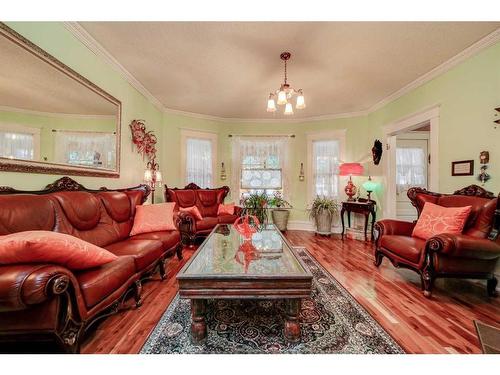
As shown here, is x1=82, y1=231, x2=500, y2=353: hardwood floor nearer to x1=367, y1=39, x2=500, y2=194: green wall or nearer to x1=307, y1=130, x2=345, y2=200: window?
x1=367, y1=39, x2=500, y2=194: green wall

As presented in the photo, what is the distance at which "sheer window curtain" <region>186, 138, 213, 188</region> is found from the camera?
16.6 ft

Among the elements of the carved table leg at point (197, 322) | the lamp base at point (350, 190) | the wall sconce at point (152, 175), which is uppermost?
the wall sconce at point (152, 175)

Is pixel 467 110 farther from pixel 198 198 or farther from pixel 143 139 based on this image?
pixel 143 139

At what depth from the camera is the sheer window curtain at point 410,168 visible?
5.96 m

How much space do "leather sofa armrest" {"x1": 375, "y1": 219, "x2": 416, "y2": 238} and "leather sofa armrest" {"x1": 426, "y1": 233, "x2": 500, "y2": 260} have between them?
74 centimetres

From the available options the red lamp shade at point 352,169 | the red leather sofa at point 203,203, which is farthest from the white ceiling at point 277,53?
the red leather sofa at point 203,203

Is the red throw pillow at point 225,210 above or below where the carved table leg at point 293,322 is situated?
above

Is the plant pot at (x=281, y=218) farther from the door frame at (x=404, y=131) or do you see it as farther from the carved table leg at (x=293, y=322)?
the carved table leg at (x=293, y=322)

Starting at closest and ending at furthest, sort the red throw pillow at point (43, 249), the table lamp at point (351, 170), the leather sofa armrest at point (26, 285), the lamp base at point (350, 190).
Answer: the leather sofa armrest at point (26, 285) < the red throw pillow at point (43, 249) < the table lamp at point (351, 170) < the lamp base at point (350, 190)

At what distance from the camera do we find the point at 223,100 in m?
4.27

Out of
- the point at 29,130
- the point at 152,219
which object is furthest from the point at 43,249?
the point at 152,219

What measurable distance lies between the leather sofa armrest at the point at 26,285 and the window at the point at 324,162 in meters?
4.90
